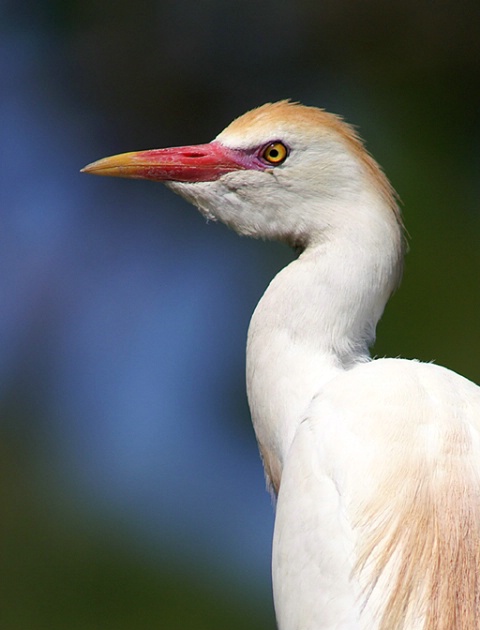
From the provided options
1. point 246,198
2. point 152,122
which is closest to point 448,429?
point 246,198

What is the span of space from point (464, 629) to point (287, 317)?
2.07ft

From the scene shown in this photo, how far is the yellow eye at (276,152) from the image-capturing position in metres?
1.75

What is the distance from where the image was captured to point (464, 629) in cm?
122

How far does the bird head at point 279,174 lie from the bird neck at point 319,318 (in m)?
0.05

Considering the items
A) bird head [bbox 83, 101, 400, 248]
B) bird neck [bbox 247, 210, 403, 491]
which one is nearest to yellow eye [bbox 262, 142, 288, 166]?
bird head [bbox 83, 101, 400, 248]

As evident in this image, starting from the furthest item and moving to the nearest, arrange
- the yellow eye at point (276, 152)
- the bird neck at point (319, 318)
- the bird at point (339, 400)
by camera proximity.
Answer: the yellow eye at point (276, 152) → the bird neck at point (319, 318) → the bird at point (339, 400)

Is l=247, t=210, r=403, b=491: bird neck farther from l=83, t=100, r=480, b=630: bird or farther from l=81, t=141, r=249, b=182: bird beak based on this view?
l=81, t=141, r=249, b=182: bird beak

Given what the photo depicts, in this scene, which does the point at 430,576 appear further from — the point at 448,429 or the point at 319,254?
the point at 319,254

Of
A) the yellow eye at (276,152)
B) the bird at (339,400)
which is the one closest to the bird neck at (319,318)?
the bird at (339,400)

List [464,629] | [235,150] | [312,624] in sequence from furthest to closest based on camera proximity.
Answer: [235,150]
[312,624]
[464,629]

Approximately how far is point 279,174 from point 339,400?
19.1 inches

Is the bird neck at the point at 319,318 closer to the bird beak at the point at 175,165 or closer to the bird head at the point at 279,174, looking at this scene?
the bird head at the point at 279,174

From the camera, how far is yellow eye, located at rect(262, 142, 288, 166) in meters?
1.75

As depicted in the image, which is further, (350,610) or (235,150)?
(235,150)
